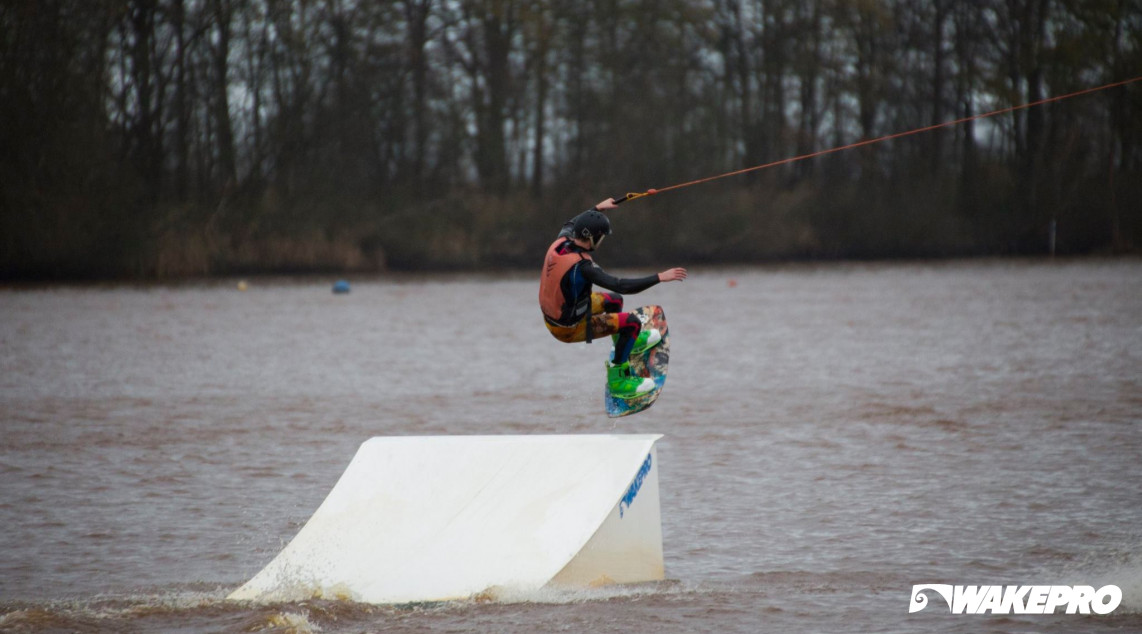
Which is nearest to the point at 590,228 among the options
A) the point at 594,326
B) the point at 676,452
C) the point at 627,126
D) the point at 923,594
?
the point at 594,326

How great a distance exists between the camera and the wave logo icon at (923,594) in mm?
6570

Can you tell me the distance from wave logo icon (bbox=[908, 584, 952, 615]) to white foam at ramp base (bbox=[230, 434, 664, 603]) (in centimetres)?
129

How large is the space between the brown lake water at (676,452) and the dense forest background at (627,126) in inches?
743

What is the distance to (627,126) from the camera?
1848 inches

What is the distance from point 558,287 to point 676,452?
3.68 metres

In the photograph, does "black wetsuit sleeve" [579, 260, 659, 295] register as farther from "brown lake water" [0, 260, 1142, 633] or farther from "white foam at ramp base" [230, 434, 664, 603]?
"brown lake water" [0, 260, 1142, 633]

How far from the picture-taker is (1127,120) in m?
45.2

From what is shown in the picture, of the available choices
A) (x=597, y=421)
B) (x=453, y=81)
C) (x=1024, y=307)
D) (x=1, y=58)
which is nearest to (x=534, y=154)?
(x=453, y=81)

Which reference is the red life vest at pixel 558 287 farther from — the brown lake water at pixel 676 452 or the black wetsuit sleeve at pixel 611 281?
the brown lake water at pixel 676 452

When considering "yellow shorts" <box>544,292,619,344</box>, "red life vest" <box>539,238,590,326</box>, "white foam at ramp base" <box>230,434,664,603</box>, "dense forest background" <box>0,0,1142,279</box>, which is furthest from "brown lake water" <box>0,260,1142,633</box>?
"dense forest background" <box>0,0,1142,279</box>

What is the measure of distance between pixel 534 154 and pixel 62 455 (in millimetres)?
38201

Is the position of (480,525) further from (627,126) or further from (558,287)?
(627,126)

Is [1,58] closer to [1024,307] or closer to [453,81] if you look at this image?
[453,81]

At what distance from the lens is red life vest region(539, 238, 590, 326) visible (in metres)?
7.59
